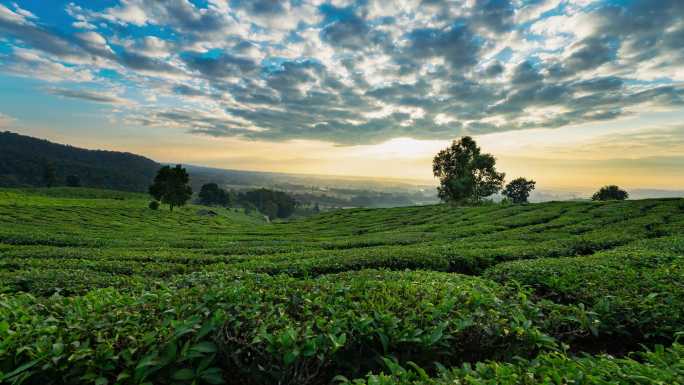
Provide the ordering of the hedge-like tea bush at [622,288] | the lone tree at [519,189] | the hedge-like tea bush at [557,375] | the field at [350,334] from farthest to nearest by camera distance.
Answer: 1. the lone tree at [519,189]
2. the hedge-like tea bush at [622,288]
3. the field at [350,334]
4. the hedge-like tea bush at [557,375]

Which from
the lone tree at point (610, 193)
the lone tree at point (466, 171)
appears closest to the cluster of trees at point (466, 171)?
the lone tree at point (466, 171)

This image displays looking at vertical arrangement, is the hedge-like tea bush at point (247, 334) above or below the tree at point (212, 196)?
above

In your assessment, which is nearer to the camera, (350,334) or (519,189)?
(350,334)

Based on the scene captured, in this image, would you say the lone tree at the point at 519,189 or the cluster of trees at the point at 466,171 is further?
the lone tree at the point at 519,189

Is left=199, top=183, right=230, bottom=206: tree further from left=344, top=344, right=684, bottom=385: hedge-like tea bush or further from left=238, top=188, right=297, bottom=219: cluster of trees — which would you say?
left=344, top=344, right=684, bottom=385: hedge-like tea bush

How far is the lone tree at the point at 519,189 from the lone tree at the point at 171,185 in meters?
87.2

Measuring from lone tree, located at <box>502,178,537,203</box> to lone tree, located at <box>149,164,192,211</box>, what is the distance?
87.2 meters

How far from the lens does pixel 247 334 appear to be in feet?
12.1

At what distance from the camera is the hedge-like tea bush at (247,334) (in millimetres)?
3275

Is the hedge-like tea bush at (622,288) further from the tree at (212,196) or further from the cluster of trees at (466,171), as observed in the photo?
the tree at (212,196)

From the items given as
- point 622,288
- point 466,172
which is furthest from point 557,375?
point 466,172

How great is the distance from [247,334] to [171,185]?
75.3 meters

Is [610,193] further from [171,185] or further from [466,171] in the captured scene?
[171,185]

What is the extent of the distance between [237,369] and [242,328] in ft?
1.42
